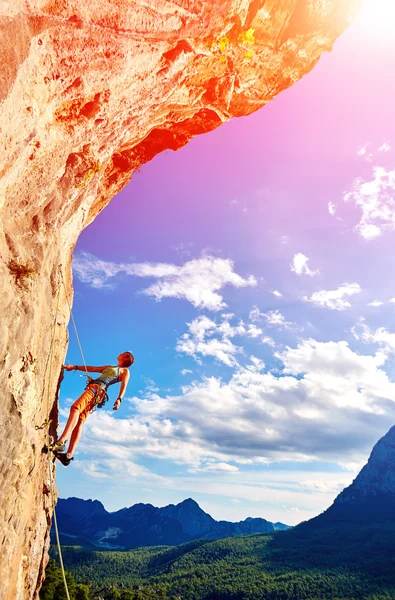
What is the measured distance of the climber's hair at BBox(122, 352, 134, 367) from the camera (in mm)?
9000

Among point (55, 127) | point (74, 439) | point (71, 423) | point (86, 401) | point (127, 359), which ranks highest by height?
point (55, 127)

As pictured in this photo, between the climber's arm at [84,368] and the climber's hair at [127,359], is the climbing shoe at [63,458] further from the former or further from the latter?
the climber's hair at [127,359]

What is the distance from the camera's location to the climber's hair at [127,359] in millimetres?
9000

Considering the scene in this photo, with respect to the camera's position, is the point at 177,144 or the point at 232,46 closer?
the point at 232,46

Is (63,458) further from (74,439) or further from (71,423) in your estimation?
(71,423)

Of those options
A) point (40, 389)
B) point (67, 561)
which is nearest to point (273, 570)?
point (67, 561)

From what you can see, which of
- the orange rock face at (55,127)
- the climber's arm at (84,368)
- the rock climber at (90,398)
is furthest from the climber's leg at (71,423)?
the climber's arm at (84,368)

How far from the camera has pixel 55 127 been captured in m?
6.42

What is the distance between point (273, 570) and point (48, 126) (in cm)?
15795

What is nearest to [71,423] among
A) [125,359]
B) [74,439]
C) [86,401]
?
[74,439]

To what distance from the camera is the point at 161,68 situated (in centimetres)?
830

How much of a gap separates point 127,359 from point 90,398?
1.47 metres

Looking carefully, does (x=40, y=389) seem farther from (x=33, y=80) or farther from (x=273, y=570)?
(x=273, y=570)

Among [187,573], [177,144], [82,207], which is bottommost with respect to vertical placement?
[187,573]
